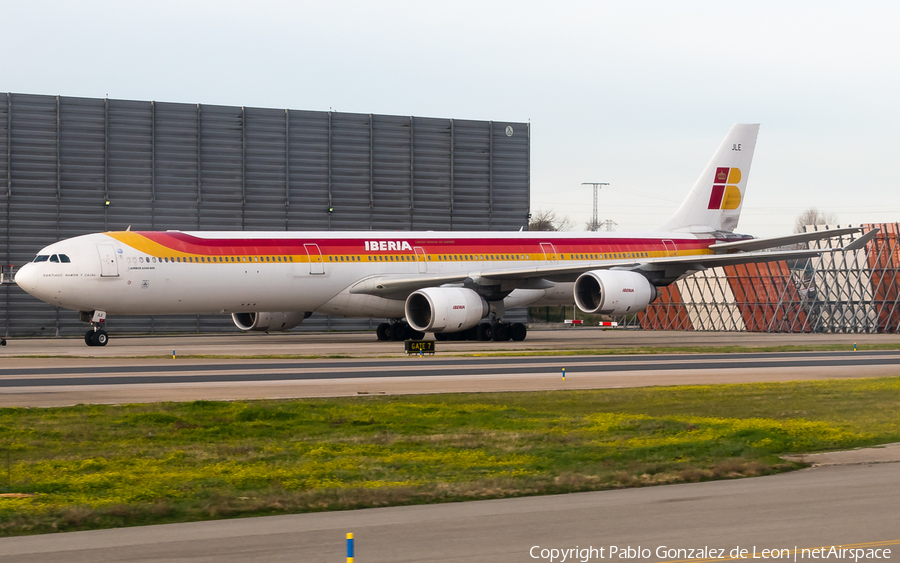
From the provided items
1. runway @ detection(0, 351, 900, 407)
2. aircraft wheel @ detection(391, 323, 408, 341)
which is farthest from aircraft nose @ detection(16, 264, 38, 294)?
aircraft wheel @ detection(391, 323, 408, 341)

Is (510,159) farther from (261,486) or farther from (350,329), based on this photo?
(261,486)

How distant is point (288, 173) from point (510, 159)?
13.5m

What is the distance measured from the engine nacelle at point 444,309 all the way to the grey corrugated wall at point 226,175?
17.8 meters

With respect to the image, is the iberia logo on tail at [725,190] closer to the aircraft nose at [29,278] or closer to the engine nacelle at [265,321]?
the engine nacelle at [265,321]

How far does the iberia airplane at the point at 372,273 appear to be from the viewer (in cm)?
3469

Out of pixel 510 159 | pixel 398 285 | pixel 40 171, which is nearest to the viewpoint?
pixel 398 285

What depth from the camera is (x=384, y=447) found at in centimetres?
1309

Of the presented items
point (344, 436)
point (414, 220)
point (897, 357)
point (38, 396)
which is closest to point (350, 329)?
point (414, 220)

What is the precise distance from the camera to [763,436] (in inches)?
544

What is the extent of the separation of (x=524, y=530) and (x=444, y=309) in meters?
26.9

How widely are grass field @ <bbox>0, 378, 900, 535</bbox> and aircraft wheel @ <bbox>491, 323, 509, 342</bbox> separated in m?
20.5

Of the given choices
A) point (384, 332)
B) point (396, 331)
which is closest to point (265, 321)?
point (384, 332)

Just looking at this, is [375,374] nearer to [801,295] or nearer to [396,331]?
[396,331]

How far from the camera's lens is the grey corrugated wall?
4869cm
